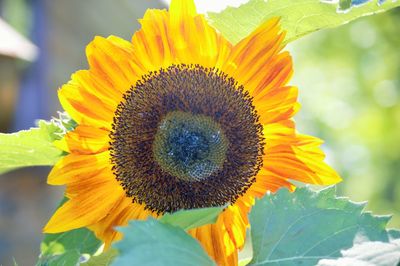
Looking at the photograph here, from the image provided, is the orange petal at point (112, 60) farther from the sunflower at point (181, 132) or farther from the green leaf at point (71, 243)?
the green leaf at point (71, 243)

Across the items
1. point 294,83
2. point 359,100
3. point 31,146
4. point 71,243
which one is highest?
point 31,146

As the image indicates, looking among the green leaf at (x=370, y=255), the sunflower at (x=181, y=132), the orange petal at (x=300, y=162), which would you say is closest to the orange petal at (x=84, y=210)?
the sunflower at (x=181, y=132)

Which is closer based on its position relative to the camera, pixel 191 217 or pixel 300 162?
pixel 191 217

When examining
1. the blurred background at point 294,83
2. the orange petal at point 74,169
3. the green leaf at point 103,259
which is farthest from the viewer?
the blurred background at point 294,83

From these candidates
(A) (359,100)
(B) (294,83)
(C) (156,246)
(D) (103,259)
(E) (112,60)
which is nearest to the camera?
(C) (156,246)

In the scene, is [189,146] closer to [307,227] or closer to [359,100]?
[307,227]

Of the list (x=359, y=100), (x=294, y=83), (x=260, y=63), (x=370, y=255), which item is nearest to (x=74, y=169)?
(x=260, y=63)
